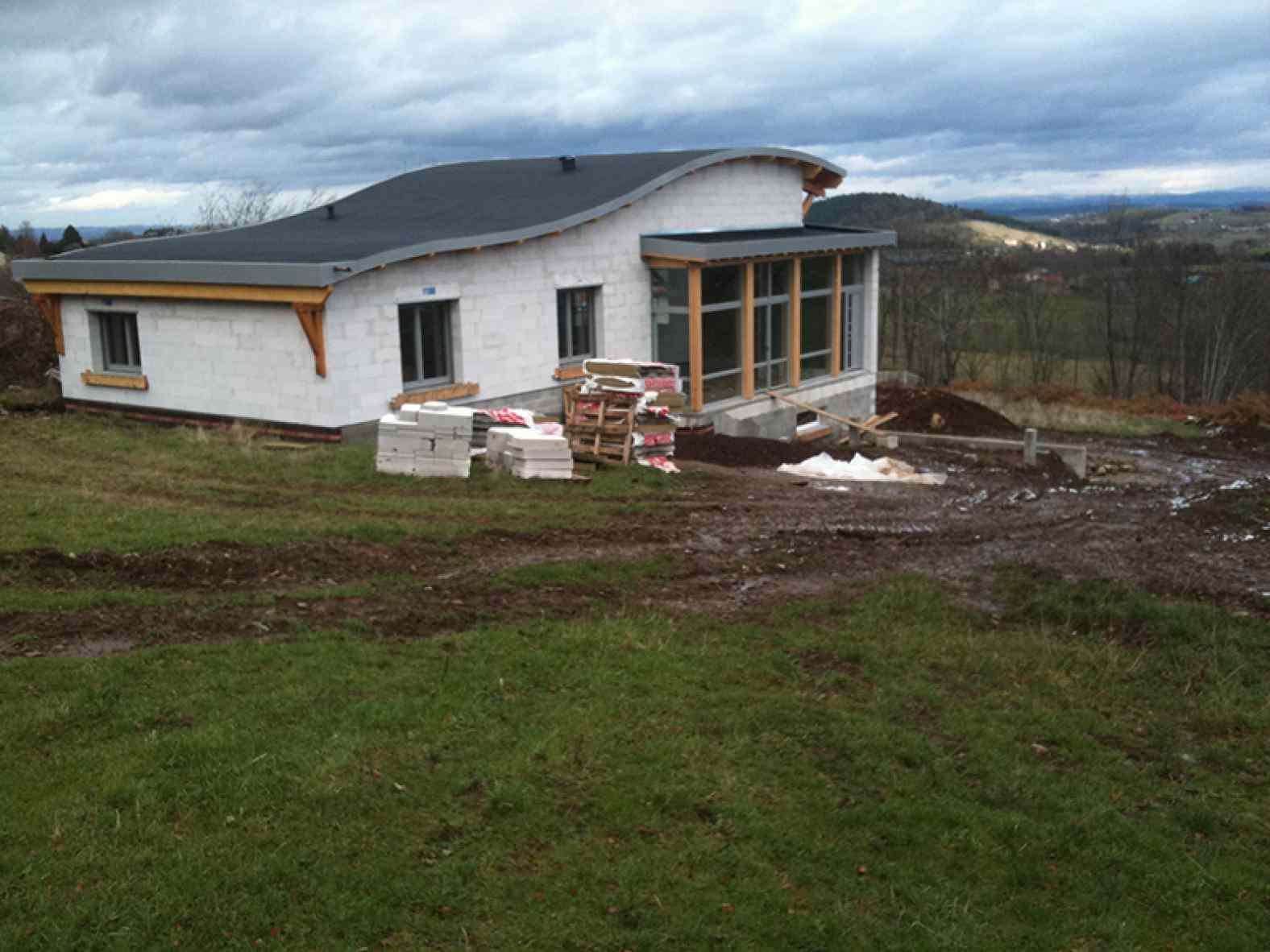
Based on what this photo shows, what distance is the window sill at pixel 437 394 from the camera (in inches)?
737

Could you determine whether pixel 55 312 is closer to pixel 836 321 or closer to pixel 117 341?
pixel 117 341

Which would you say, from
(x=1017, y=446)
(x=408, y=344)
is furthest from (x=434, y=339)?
(x=1017, y=446)

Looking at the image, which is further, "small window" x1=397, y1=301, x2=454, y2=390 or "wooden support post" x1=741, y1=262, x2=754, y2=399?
"wooden support post" x1=741, y1=262, x2=754, y2=399

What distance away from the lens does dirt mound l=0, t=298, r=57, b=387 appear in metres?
24.8

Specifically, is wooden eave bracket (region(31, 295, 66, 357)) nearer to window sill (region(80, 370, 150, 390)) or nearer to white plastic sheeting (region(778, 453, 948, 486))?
window sill (region(80, 370, 150, 390))

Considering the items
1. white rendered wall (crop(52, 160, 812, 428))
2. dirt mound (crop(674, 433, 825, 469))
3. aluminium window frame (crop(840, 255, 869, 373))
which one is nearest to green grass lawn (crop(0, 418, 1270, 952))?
white rendered wall (crop(52, 160, 812, 428))

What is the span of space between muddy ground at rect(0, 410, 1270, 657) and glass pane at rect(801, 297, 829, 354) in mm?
7859

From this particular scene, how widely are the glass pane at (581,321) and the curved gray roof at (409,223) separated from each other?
A: 171 cm

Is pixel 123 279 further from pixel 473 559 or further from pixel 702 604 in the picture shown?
pixel 702 604

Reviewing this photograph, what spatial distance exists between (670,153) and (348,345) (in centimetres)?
1060

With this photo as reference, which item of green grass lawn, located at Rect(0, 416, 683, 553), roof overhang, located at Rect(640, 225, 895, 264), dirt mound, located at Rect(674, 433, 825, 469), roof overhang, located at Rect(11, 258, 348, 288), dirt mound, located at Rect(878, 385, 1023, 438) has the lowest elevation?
dirt mound, located at Rect(878, 385, 1023, 438)

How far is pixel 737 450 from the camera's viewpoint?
68.5ft

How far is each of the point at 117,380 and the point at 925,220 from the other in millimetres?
94972

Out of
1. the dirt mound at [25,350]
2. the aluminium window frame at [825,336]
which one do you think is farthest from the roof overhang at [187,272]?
the aluminium window frame at [825,336]
